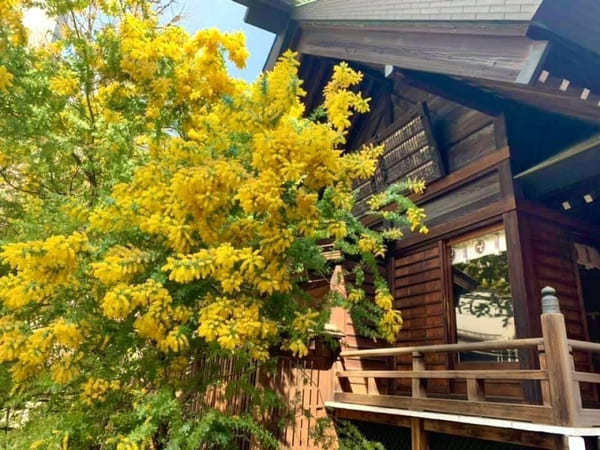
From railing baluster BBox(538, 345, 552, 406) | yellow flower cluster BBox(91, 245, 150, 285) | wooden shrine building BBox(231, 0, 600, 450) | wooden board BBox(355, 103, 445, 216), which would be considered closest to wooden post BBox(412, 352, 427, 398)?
wooden shrine building BBox(231, 0, 600, 450)

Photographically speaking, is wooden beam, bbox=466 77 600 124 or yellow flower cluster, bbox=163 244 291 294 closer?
yellow flower cluster, bbox=163 244 291 294

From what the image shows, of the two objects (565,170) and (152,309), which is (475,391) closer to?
(565,170)

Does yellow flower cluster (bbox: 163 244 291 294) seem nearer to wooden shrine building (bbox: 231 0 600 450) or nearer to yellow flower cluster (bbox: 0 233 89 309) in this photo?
yellow flower cluster (bbox: 0 233 89 309)

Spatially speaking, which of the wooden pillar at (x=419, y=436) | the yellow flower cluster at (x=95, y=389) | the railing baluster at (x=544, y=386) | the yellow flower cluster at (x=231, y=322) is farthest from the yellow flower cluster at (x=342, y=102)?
the wooden pillar at (x=419, y=436)

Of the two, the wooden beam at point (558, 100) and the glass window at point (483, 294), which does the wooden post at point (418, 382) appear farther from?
the wooden beam at point (558, 100)

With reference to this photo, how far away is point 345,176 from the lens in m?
2.93

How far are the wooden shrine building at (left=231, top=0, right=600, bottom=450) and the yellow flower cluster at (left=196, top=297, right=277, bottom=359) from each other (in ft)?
6.72

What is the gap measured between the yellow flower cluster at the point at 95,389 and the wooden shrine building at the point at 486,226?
276cm

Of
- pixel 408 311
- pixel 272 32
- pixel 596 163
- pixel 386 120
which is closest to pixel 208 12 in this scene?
pixel 272 32

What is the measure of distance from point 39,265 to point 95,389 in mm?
971

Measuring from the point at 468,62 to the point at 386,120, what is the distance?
3297 mm

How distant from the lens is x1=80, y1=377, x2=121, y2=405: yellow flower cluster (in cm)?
271

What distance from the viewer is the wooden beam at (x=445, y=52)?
3.21 meters

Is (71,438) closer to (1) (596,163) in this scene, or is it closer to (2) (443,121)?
(1) (596,163)
